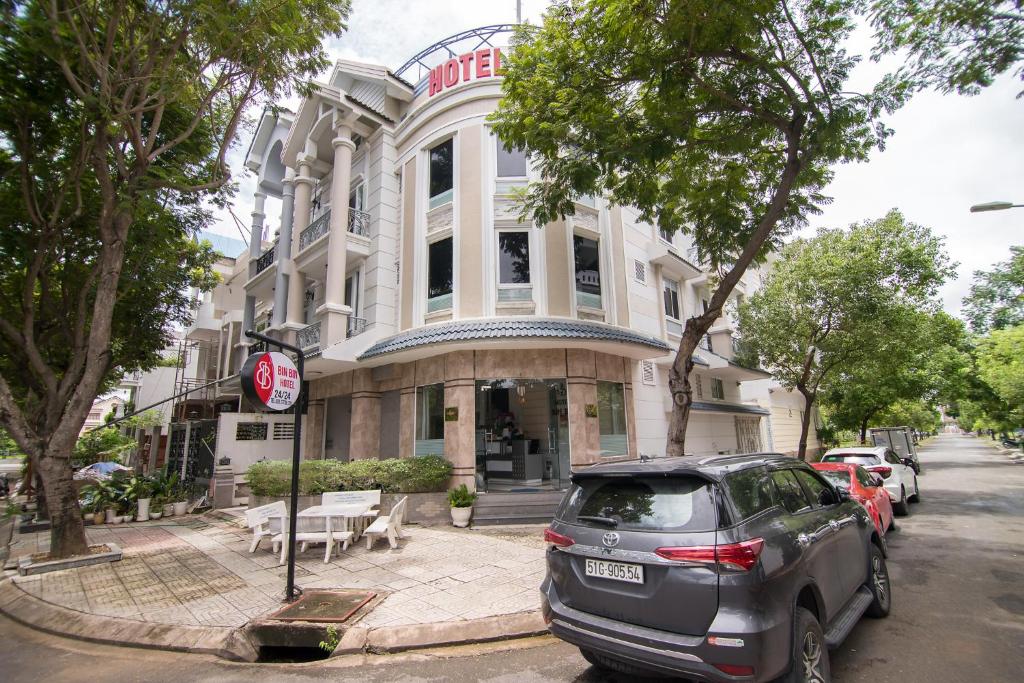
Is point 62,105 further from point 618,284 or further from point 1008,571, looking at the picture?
point 1008,571

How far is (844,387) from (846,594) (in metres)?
25.5

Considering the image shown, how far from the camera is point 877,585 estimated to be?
495 centimetres

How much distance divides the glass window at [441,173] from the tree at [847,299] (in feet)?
39.4

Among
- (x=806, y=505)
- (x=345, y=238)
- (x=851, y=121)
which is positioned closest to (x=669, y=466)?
(x=806, y=505)

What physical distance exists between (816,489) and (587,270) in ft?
30.4

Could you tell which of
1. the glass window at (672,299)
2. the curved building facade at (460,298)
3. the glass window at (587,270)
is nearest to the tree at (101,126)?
the curved building facade at (460,298)

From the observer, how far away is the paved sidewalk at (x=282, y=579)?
552 cm

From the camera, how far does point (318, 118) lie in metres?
15.6

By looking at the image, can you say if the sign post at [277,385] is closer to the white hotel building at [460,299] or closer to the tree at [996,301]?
the white hotel building at [460,299]

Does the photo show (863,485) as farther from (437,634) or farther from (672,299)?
(672,299)

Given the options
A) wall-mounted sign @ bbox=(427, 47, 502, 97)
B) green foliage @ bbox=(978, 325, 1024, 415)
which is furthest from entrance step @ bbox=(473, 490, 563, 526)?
green foliage @ bbox=(978, 325, 1024, 415)

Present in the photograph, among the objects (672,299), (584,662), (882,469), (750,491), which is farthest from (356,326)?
(882,469)

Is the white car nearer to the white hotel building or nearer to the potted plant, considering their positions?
the white hotel building

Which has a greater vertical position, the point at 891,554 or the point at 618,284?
the point at 618,284
